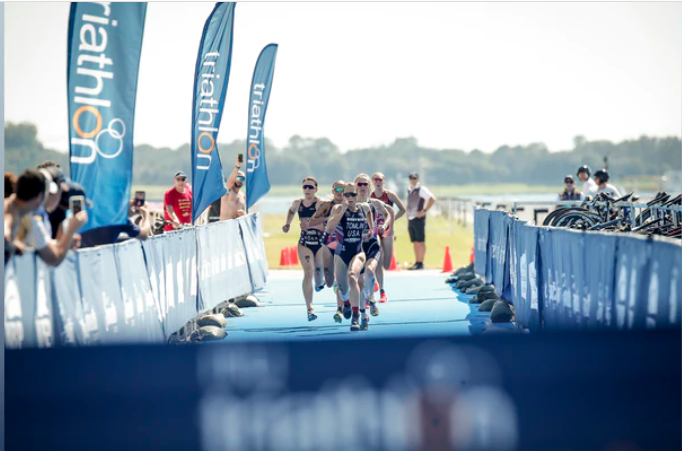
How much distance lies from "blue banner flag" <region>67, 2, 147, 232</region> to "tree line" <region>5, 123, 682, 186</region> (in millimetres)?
141622

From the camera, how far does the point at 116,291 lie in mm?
8047

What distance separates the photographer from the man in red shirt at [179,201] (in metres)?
15.4

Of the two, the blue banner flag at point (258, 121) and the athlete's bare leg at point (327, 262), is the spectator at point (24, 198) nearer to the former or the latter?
the athlete's bare leg at point (327, 262)

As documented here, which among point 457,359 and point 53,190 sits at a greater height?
point 53,190

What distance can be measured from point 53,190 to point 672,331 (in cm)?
465

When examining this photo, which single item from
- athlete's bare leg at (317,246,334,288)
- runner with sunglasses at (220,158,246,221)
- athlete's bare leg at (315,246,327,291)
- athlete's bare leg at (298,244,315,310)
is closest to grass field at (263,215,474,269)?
runner with sunglasses at (220,158,246,221)

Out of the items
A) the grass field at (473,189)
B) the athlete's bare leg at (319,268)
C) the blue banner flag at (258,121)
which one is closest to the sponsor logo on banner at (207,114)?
the athlete's bare leg at (319,268)

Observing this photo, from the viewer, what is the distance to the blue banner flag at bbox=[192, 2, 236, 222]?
48.6 ft

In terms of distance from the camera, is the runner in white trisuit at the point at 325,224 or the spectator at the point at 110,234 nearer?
the spectator at the point at 110,234

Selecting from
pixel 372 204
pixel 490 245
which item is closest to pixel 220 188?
pixel 372 204

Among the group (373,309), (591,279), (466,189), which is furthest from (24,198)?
(466,189)

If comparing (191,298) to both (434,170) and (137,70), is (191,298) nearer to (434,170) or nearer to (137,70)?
(137,70)

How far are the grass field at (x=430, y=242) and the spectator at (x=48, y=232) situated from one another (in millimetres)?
16944

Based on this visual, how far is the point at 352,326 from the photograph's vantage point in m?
12.0
